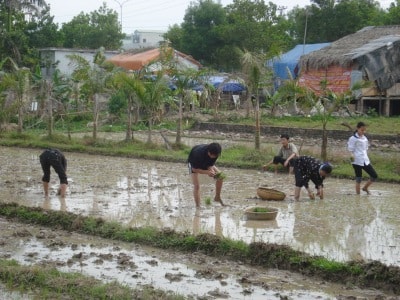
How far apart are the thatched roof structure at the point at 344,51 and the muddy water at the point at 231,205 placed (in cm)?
1491

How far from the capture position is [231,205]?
40.0 feet

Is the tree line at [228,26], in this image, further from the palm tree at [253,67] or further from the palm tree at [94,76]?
the palm tree at [253,67]

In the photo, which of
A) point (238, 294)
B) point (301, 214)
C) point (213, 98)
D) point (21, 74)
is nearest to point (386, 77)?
point (213, 98)

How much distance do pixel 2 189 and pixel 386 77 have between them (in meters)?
21.5

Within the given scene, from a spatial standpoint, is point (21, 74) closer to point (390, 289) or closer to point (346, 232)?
point (346, 232)

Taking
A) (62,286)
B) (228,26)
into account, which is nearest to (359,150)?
(62,286)

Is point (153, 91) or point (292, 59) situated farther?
point (292, 59)

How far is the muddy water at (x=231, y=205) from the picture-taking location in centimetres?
947

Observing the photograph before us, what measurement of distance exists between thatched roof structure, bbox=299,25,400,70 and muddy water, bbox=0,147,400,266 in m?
14.9

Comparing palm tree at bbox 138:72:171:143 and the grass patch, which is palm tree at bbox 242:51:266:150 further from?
the grass patch

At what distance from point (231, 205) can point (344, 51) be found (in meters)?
21.0

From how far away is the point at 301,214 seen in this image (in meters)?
11.4

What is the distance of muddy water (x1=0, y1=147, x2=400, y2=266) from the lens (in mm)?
9469

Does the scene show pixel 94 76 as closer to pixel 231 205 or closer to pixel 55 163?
pixel 55 163
